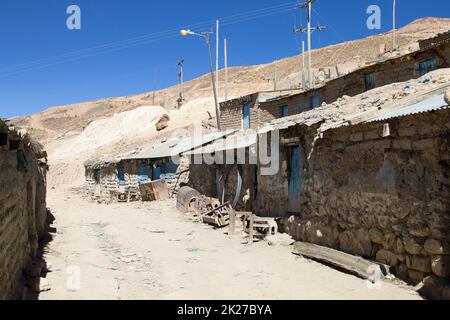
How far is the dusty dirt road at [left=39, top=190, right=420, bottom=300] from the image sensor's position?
21.3ft

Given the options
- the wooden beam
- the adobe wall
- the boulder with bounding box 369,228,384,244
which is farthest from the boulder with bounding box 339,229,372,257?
the adobe wall

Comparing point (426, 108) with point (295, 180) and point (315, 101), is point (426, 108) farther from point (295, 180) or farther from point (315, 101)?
point (315, 101)

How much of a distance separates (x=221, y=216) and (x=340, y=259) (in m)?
6.23

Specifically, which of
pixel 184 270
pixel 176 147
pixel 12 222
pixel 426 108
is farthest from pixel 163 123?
pixel 426 108

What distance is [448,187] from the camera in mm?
5680

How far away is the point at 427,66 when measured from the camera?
50.3 feet

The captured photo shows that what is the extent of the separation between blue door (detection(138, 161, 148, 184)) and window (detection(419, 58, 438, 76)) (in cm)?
1387

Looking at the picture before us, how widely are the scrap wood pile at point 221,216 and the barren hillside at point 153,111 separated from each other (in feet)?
39.8

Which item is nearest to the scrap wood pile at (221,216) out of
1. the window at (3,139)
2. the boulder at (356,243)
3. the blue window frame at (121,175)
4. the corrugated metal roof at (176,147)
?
the boulder at (356,243)

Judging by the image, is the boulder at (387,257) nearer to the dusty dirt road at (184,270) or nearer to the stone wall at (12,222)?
the dusty dirt road at (184,270)

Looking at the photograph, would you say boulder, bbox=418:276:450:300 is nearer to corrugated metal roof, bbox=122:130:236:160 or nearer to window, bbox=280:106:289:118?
corrugated metal roof, bbox=122:130:236:160

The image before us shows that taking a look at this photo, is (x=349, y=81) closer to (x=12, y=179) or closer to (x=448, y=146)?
(x=448, y=146)

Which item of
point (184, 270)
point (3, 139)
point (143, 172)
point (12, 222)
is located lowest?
point (184, 270)

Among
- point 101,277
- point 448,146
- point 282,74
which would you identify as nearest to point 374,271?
point 448,146
